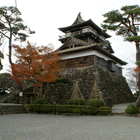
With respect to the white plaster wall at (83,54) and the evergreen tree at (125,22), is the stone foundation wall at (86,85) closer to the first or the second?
the white plaster wall at (83,54)

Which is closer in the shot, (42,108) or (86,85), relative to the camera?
(42,108)

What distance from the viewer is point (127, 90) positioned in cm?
2538

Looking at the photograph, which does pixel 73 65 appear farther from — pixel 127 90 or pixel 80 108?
pixel 127 90

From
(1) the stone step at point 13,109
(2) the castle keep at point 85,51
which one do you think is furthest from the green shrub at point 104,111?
(2) the castle keep at point 85,51

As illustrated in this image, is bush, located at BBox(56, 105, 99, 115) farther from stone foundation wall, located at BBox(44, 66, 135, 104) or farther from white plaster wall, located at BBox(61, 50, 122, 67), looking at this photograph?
white plaster wall, located at BBox(61, 50, 122, 67)

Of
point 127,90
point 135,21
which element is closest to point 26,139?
point 135,21

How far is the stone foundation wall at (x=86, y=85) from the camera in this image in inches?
705

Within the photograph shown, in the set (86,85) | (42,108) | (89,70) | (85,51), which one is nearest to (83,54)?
(85,51)

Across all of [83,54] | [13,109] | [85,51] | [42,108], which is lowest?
[13,109]

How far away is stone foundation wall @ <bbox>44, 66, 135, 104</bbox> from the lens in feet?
58.7

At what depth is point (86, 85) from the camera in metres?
18.6

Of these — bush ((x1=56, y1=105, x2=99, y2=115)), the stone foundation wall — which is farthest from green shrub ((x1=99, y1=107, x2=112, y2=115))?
the stone foundation wall

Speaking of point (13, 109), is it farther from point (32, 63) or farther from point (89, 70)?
point (89, 70)

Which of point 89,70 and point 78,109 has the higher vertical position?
A: point 89,70
